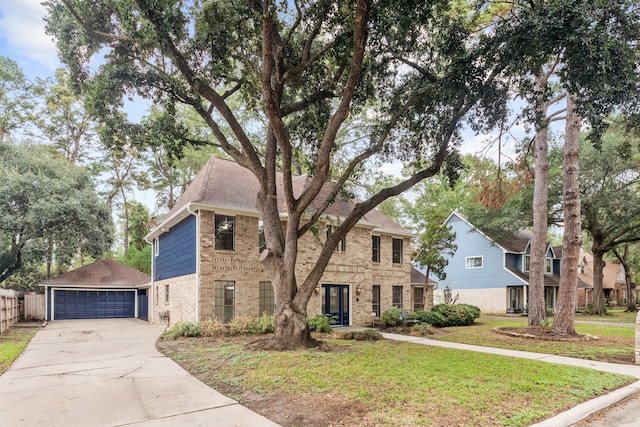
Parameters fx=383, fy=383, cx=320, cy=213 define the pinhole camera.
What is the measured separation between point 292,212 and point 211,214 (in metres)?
5.14

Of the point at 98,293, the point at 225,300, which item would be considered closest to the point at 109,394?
the point at 225,300

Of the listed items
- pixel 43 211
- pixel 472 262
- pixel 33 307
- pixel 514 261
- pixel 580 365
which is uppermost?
pixel 43 211

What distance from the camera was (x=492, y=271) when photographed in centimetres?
2773

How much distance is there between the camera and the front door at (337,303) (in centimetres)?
1680

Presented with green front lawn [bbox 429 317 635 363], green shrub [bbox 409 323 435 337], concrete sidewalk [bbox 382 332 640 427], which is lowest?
green shrub [bbox 409 323 435 337]

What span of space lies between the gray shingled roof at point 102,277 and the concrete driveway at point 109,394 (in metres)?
13.4

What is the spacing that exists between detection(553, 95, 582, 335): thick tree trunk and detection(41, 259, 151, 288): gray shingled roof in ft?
65.9

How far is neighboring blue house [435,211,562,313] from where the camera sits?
1056 inches

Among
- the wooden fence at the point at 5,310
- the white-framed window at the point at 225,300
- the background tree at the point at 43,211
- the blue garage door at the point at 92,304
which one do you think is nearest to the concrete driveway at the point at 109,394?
the white-framed window at the point at 225,300

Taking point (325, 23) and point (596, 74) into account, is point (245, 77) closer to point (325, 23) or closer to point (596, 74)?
point (325, 23)

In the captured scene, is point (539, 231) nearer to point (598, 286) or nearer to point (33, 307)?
point (598, 286)

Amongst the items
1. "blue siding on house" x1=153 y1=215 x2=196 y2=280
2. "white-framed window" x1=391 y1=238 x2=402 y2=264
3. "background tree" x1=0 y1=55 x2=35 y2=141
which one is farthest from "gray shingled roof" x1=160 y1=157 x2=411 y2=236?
"background tree" x1=0 y1=55 x2=35 y2=141

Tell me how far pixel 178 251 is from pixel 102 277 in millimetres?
10486

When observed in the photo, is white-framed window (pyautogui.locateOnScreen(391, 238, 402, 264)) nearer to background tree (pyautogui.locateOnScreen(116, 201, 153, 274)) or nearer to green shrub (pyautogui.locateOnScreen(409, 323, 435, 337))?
green shrub (pyautogui.locateOnScreen(409, 323, 435, 337))
